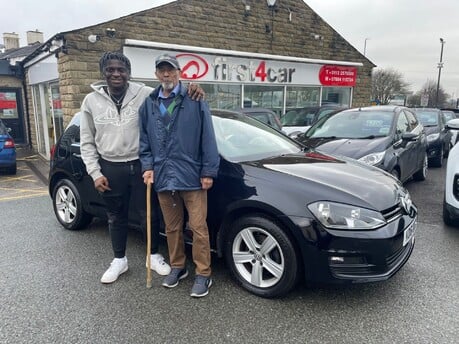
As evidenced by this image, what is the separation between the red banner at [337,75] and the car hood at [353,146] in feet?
28.3

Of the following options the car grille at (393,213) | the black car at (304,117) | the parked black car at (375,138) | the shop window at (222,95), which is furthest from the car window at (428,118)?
the car grille at (393,213)

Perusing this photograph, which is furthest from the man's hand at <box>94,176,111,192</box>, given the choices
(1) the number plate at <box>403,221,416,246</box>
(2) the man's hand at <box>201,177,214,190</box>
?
(1) the number plate at <box>403,221,416,246</box>

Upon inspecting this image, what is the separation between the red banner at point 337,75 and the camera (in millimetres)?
13328

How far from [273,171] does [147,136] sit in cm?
103

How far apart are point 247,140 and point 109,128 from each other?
128 cm

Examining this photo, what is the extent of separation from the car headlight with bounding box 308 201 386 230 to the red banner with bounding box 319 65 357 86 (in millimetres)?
11534

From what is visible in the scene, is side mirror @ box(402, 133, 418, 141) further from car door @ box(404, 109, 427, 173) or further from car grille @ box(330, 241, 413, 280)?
car grille @ box(330, 241, 413, 280)

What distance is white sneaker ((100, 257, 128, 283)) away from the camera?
3.13 meters

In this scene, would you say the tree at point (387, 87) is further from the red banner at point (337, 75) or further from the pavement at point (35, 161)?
the pavement at point (35, 161)

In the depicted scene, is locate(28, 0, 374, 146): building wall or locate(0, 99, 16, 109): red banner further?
locate(0, 99, 16, 109): red banner

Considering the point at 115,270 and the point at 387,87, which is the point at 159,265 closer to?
the point at 115,270

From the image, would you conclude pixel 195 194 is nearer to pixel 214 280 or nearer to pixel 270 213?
pixel 270 213

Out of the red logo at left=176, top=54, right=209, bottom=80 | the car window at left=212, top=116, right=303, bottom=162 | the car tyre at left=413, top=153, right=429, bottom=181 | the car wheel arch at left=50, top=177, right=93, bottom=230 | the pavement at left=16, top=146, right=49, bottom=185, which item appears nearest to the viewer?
the car window at left=212, top=116, right=303, bottom=162

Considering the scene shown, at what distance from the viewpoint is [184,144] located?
108 inches
